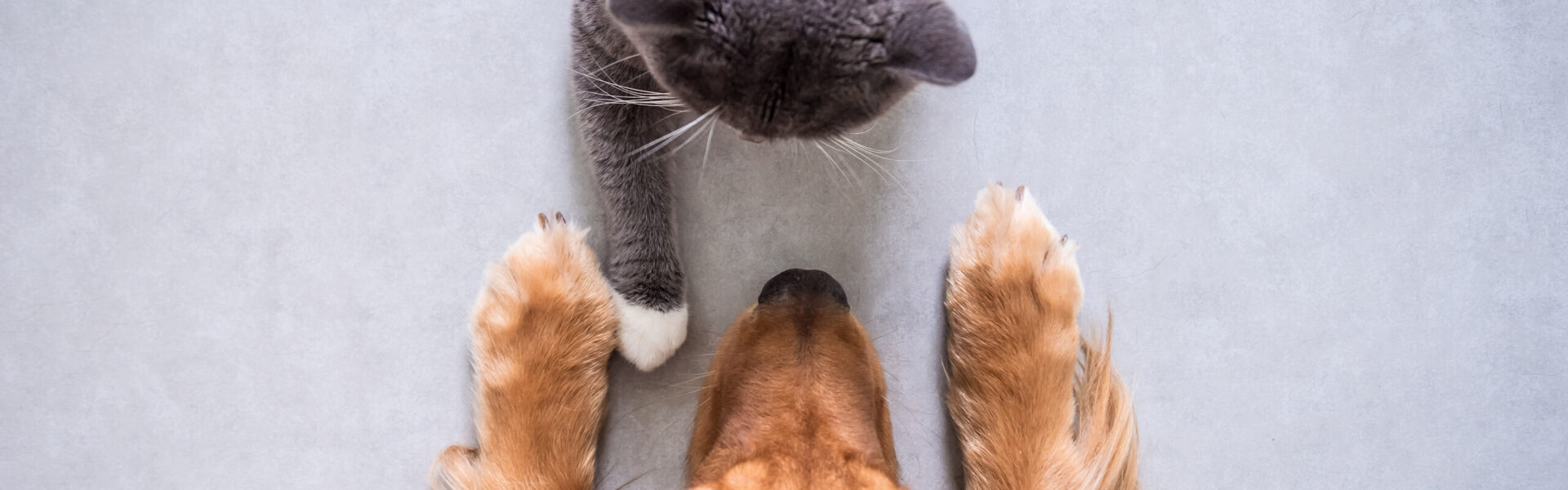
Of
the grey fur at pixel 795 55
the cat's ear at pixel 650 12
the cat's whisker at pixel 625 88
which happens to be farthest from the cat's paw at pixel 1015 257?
the cat's ear at pixel 650 12

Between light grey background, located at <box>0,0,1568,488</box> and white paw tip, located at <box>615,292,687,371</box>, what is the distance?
12cm

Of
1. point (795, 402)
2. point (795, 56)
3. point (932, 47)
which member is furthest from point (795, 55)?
point (795, 402)

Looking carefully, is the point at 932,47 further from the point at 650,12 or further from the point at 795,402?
the point at 795,402

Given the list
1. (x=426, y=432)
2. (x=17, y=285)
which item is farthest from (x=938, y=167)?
(x=17, y=285)

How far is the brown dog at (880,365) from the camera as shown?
4.80 ft

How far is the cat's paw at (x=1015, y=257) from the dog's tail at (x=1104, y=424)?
0.14 meters

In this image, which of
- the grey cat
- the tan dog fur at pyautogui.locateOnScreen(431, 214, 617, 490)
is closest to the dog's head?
the tan dog fur at pyautogui.locateOnScreen(431, 214, 617, 490)

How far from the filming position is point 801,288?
54.7 inches

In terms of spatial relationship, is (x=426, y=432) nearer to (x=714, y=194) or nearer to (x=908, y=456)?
(x=714, y=194)

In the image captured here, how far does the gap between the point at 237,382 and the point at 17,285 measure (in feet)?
1.51

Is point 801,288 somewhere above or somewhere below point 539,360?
below

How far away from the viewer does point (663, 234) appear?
1.50 m

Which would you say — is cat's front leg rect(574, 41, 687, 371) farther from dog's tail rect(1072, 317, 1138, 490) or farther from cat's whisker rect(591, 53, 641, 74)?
dog's tail rect(1072, 317, 1138, 490)

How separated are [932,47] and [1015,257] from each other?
581 millimetres
